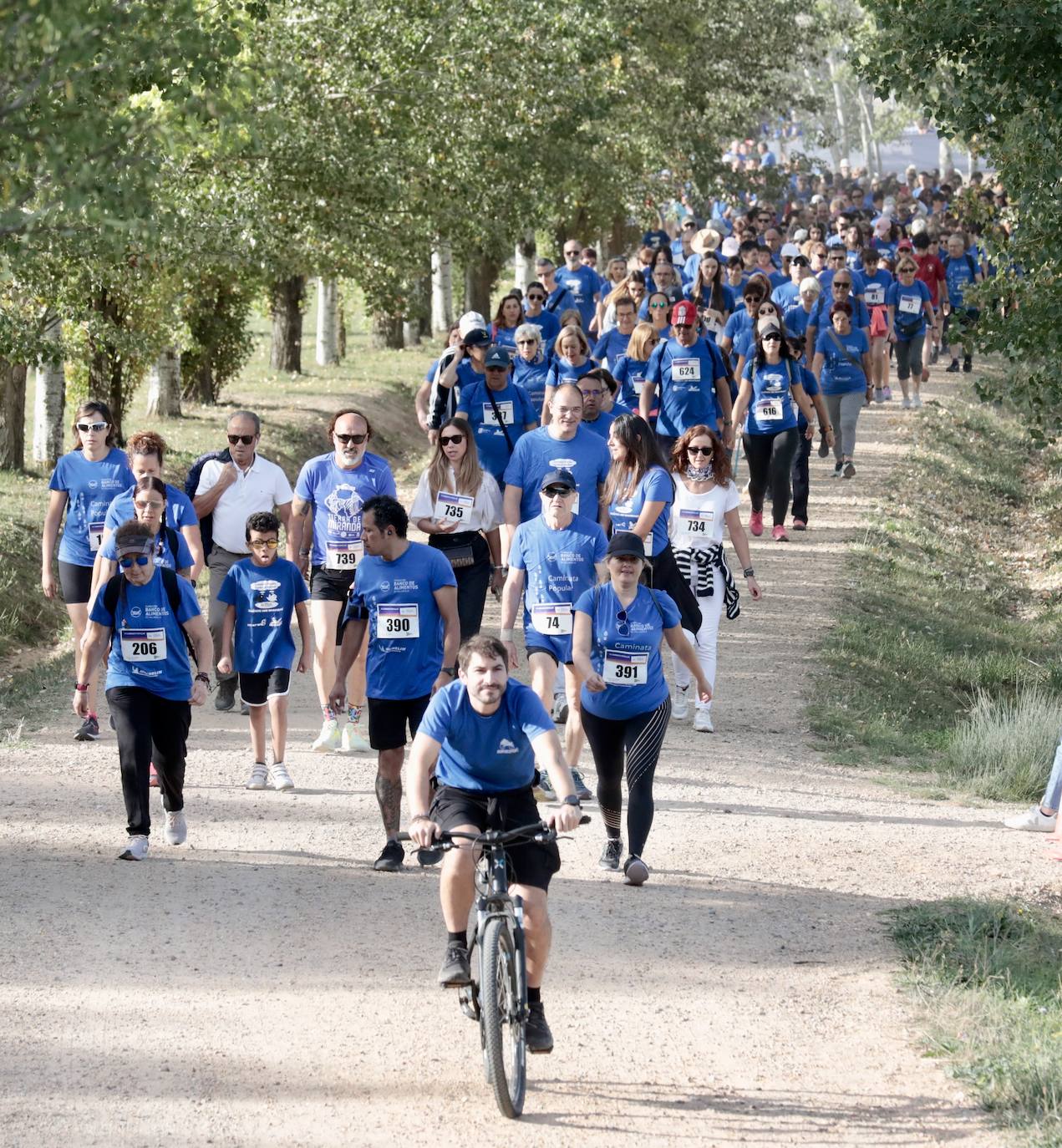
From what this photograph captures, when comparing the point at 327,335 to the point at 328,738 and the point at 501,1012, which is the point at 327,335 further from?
the point at 501,1012

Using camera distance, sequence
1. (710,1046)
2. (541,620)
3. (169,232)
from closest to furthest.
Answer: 1. (710,1046)
2. (541,620)
3. (169,232)

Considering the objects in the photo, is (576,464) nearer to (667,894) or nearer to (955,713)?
(667,894)

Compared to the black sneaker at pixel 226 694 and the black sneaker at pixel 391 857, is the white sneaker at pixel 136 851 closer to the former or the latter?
the black sneaker at pixel 391 857

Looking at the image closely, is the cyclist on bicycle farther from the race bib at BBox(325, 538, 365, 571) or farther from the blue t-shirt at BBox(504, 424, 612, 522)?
the blue t-shirt at BBox(504, 424, 612, 522)

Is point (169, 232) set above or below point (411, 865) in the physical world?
above

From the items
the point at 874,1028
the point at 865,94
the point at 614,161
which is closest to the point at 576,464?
the point at 874,1028

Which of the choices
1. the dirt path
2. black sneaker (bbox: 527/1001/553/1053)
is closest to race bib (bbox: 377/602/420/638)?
the dirt path

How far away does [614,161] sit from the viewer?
31.3 metres

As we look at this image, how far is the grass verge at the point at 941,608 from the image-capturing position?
1323cm

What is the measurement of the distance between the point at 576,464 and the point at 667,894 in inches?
117

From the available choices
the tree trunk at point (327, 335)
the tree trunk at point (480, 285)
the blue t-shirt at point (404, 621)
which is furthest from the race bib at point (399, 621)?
the tree trunk at point (480, 285)

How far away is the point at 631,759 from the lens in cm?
864

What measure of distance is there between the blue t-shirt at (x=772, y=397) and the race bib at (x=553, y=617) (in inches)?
259

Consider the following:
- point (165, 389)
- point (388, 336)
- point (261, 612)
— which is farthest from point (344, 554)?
point (388, 336)
